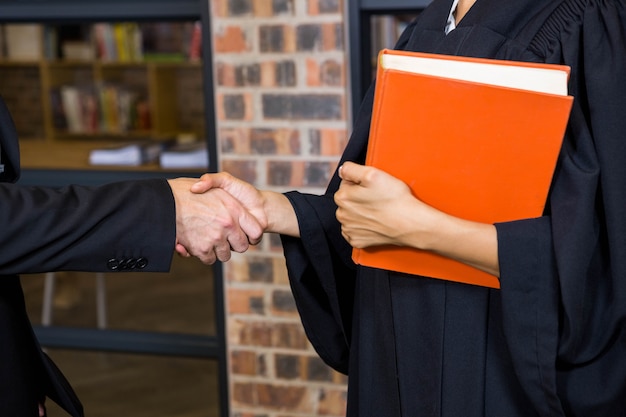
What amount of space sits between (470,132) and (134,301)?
4.50 meters

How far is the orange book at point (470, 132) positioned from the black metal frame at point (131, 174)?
1.32m

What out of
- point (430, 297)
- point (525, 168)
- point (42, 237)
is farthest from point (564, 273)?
point (42, 237)

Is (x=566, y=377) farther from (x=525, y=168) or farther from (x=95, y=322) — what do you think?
(x=95, y=322)

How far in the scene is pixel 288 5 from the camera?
2389 millimetres

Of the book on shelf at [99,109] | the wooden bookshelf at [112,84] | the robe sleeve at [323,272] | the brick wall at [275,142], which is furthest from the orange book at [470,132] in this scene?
the book on shelf at [99,109]

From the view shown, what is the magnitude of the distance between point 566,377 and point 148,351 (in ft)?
6.06

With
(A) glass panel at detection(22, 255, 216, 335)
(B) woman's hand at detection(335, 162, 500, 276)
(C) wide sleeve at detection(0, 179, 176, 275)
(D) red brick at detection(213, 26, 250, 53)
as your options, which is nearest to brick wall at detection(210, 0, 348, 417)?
(D) red brick at detection(213, 26, 250, 53)

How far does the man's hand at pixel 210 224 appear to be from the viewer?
1.69 m

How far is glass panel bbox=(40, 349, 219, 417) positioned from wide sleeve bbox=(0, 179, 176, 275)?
219 centimetres

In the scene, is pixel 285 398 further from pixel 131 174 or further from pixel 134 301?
pixel 134 301

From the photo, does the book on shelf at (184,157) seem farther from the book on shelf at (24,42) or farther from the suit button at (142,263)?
the book on shelf at (24,42)

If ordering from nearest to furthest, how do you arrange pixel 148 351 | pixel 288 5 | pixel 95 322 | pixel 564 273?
pixel 564 273 → pixel 288 5 → pixel 148 351 → pixel 95 322

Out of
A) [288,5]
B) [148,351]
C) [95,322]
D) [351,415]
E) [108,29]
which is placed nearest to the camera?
[351,415]

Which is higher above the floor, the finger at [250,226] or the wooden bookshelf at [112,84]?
the wooden bookshelf at [112,84]
